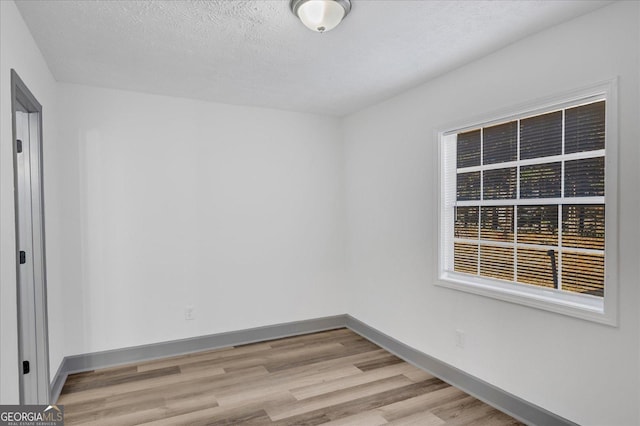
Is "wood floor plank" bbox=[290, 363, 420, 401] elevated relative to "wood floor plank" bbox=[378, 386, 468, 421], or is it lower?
lower

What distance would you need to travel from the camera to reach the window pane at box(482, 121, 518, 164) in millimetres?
2816

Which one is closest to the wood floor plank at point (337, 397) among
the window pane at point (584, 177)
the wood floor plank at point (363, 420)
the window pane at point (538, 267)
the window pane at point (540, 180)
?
the wood floor plank at point (363, 420)

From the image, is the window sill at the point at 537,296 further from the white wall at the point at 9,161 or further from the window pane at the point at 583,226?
the white wall at the point at 9,161

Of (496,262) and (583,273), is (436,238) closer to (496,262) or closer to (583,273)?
(496,262)

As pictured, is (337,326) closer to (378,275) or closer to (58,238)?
(378,275)

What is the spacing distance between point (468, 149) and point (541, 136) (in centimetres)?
65

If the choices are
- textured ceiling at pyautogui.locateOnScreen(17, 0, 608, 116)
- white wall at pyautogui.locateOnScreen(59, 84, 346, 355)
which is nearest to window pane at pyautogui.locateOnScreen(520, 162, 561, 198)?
textured ceiling at pyautogui.locateOnScreen(17, 0, 608, 116)

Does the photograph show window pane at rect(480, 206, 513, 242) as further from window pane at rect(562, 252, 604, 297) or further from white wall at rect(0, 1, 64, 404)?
white wall at rect(0, 1, 64, 404)

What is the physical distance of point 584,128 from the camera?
7.73ft

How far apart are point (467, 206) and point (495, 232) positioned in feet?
1.12

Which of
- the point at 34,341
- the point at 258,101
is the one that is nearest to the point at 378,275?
the point at 258,101

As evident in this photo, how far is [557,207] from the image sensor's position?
2.53 meters

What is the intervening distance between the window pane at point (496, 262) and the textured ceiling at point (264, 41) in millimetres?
1533

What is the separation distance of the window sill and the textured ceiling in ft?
5.82
